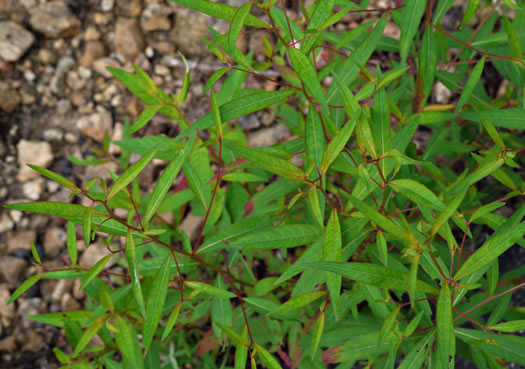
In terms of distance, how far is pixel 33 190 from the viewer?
2717 millimetres

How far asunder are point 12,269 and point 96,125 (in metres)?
0.99

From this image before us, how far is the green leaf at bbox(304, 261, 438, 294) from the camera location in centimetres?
104

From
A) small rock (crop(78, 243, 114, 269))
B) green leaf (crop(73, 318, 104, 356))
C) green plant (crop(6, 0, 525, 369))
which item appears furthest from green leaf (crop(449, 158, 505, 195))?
small rock (crop(78, 243, 114, 269))

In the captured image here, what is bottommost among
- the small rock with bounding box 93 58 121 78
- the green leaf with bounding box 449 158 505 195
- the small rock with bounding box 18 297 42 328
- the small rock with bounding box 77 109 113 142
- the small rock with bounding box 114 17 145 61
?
the small rock with bounding box 18 297 42 328

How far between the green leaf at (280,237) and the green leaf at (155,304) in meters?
0.22

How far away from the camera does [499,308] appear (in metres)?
1.51

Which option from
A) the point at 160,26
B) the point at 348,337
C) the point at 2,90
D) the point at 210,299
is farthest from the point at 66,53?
the point at 348,337

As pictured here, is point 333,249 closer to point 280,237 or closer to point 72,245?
point 280,237

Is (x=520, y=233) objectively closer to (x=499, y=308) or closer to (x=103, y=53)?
(x=499, y=308)

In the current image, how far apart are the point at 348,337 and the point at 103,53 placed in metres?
2.41

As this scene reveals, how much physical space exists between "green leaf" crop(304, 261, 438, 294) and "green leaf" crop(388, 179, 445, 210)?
0.63 ft

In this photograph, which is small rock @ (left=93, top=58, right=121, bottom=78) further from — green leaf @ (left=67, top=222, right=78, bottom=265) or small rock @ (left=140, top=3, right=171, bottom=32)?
green leaf @ (left=67, top=222, right=78, bottom=265)

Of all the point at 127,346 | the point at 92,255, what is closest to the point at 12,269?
the point at 92,255

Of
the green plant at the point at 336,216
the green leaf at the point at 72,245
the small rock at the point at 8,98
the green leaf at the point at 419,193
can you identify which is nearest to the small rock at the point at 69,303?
the green plant at the point at 336,216
